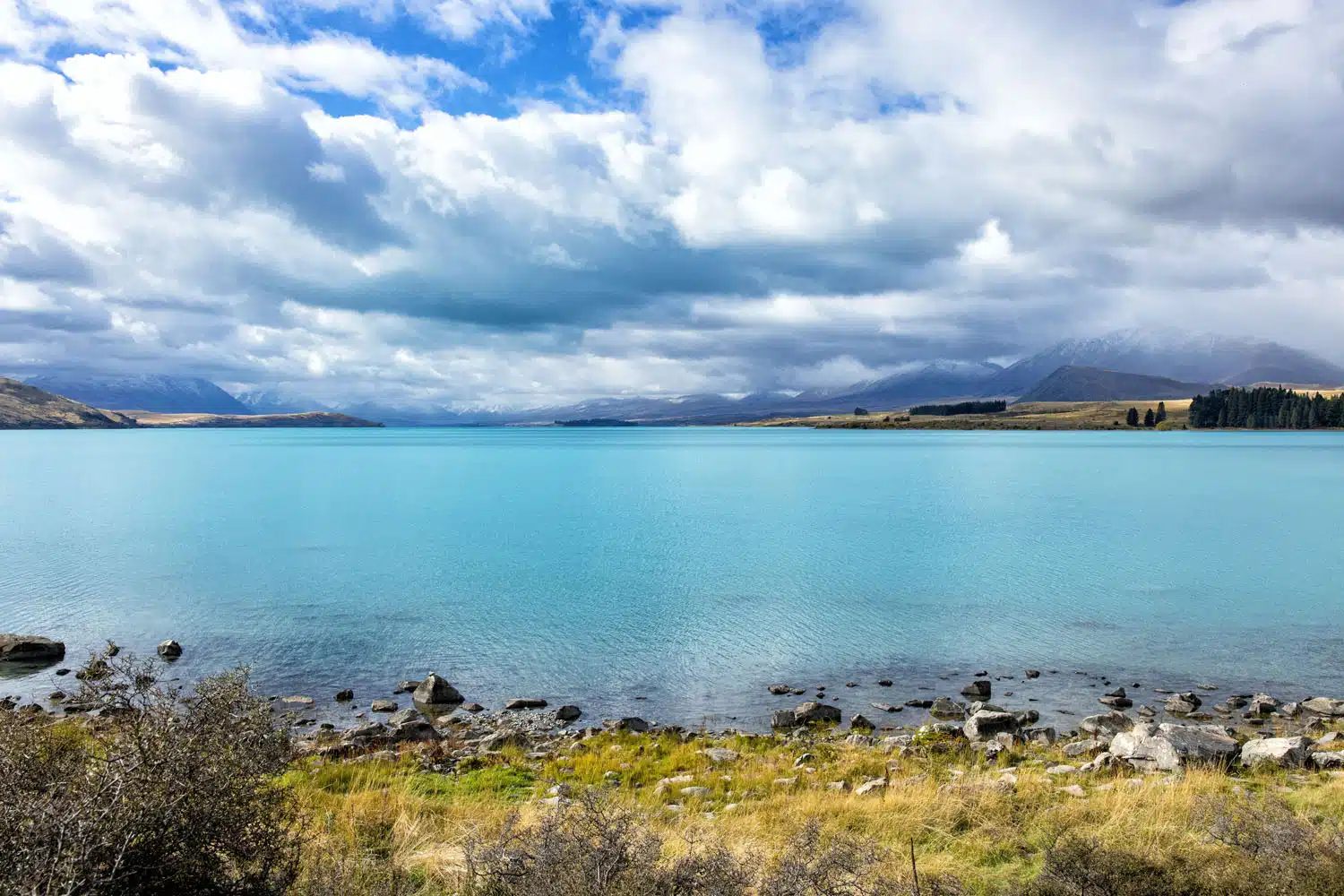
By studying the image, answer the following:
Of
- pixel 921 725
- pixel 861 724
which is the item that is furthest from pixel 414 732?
pixel 921 725

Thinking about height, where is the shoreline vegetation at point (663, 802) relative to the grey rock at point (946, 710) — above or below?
above

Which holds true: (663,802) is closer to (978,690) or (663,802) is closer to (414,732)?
(414,732)

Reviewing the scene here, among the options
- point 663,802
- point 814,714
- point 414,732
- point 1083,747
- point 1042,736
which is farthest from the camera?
point 814,714

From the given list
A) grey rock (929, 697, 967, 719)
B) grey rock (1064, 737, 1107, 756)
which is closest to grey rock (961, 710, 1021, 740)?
grey rock (929, 697, 967, 719)

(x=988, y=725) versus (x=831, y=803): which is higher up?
(x=831, y=803)

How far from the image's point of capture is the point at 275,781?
15.0 metres

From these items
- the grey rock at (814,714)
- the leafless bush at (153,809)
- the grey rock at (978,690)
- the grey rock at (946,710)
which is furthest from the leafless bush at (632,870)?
the grey rock at (978,690)

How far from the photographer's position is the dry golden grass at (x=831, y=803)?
1182cm

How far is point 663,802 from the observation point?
15.5 meters

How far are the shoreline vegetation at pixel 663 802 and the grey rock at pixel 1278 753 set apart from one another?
0.25 feet

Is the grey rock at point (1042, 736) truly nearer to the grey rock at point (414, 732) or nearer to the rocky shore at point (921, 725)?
the rocky shore at point (921, 725)

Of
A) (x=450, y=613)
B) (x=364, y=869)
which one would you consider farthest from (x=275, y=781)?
(x=450, y=613)

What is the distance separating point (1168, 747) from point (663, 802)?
1137 cm

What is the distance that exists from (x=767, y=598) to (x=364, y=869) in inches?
1211
